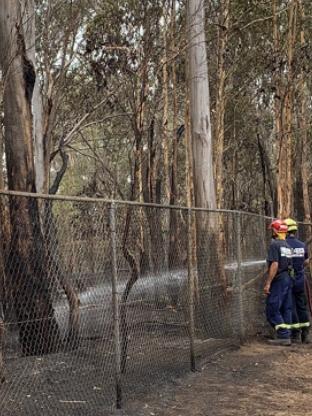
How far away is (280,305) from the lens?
10.2 metres

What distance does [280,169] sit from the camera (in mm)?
15953

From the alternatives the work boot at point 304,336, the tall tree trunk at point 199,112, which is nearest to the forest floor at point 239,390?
the work boot at point 304,336

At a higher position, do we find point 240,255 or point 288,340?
point 240,255

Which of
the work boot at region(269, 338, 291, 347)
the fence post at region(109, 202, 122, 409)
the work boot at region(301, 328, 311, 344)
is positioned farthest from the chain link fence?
the work boot at region(301, 328, 311, 344)

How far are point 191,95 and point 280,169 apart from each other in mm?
4385

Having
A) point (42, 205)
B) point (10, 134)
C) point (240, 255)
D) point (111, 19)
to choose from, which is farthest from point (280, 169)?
point (42, 205)

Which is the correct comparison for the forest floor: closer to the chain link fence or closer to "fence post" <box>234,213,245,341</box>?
the chain link fence

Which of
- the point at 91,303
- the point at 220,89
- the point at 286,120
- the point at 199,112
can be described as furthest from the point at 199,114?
the point at 91,303

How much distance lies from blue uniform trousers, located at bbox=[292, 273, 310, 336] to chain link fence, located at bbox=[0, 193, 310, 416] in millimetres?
2594

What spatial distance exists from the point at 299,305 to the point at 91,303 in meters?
5.53

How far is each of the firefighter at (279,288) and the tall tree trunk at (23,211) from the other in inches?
150

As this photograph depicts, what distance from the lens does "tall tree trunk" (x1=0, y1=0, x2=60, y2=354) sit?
598 centimetres

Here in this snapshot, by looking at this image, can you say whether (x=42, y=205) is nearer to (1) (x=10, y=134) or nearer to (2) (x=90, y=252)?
(2) (x=90, y=252)

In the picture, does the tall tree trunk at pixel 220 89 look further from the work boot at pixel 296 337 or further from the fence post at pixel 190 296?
the fence post at pixel 190 296
